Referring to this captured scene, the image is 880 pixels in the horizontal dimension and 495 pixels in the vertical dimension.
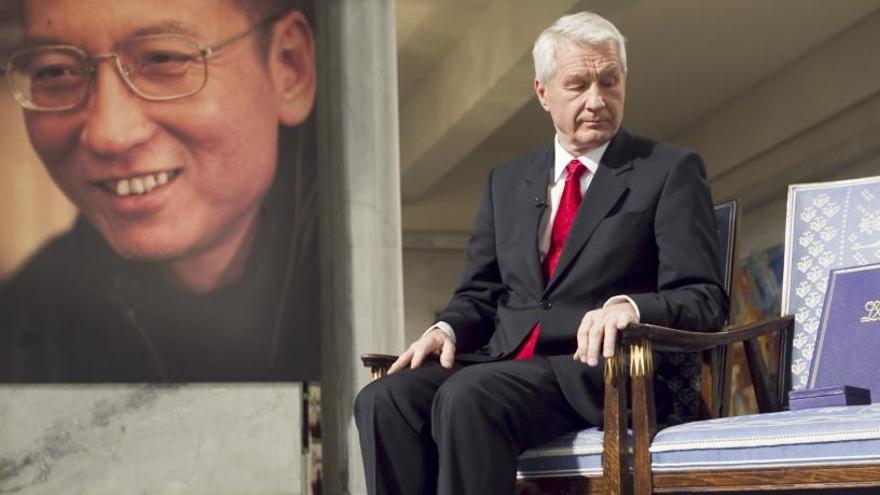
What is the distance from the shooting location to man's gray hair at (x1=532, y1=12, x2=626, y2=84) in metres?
3.38

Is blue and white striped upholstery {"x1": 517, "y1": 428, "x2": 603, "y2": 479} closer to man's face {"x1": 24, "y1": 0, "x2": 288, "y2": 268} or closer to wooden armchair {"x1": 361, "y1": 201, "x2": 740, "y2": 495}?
wooden armchair {"x1": 361, "y1": 201, "x2": 740, "y2": 495}

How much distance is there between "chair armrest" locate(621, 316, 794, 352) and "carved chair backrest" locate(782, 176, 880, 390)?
0.67 ft

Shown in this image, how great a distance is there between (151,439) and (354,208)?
1302 millimetres

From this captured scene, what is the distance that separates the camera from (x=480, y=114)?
37.8 ft

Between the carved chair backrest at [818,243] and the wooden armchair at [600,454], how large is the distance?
433 mm

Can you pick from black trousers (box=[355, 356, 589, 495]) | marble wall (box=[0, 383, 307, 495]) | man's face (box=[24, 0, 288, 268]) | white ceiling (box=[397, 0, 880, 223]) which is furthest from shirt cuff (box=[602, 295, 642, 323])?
white ceiling (box=[397, 0, 880, 223])

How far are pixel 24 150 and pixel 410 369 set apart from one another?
318 centimetres

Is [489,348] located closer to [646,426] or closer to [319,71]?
[646,426]

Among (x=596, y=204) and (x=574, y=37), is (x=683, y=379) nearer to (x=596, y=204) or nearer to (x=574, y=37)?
(x=596, y=204)

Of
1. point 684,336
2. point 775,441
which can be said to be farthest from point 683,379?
point 775,441

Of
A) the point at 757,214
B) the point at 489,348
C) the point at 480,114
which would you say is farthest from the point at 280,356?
the point at 757,214

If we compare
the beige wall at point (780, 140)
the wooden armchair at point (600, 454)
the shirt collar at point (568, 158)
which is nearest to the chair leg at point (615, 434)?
the wooden armchair at point (600, 454)

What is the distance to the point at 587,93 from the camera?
3.41 m

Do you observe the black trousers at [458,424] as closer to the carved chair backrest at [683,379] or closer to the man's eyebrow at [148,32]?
the carved chair backrest at [683,379]
